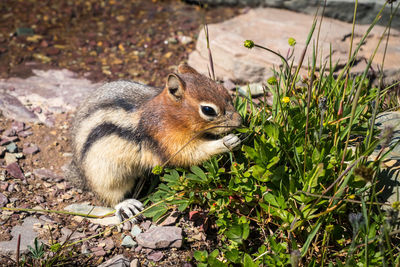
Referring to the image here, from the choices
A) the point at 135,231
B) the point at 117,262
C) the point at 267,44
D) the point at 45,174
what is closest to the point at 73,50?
the point at 45,174

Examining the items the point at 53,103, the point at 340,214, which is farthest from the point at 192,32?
the point at 340,214

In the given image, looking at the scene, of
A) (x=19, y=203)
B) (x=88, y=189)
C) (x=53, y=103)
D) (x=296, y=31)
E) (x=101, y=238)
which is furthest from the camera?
(x=296, y=31)

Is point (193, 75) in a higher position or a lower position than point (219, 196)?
higher

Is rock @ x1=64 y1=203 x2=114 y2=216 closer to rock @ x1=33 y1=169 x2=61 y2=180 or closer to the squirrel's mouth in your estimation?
rock @ x1=33 y1=169 x2=61 y2=180

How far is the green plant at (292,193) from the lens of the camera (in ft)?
10.3

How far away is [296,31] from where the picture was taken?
654 cm

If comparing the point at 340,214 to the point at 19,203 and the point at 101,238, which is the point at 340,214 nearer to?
the point at 101,238

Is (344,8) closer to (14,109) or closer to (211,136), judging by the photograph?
(211,136)

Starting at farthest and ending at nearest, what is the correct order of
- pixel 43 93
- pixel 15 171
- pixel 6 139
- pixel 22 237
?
pixel 43 93 → pixel 6 139 → pixel 15 171 → pixel 22 237

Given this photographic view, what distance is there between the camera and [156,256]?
3621 mm

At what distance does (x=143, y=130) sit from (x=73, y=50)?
3.83 m

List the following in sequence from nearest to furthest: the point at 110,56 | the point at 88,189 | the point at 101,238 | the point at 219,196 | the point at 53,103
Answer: the point at 219,196
the point at 101,238
the point at 88,189
the point at 53,103
the point at 110,56

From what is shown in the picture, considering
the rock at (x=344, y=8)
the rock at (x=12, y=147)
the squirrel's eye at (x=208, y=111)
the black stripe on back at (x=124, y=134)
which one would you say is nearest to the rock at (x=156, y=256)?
the black stripe on back at (x=124, y=134)

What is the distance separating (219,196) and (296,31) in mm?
3855
